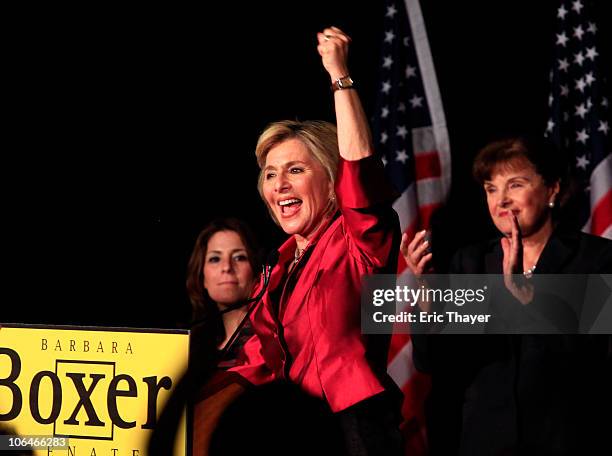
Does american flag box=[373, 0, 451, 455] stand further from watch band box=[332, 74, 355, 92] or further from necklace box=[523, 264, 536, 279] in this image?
watch band box=[332, 74, 355, 92]

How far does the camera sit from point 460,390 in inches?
115

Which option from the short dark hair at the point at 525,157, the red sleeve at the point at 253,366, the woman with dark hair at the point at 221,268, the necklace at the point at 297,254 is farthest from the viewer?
the woman with dark hair at the point at 221,268

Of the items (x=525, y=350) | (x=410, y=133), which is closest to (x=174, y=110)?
(x=410, y=133)

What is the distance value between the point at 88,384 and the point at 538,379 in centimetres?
138

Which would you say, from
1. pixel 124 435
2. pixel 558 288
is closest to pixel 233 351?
pixel 124 435

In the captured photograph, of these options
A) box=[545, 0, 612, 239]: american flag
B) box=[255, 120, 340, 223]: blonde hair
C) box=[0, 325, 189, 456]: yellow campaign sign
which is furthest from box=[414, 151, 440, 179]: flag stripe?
box=[0, 325, 189, 456]: yellow campaign sign

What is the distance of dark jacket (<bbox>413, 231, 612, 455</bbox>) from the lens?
2.47m

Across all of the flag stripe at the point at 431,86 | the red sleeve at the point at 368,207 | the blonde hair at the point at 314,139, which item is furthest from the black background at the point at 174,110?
the red sleeve at the point at 368,207

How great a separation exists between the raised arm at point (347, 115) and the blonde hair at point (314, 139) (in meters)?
0.22

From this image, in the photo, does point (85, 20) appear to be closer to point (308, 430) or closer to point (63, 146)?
point (63, 146)

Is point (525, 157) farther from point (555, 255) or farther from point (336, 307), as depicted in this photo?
point (336, 307)

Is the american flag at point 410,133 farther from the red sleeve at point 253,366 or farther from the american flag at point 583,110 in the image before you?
the red sleeve at point 253,366

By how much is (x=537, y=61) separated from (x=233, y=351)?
1737mm

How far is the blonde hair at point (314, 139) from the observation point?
2035 millimetres
